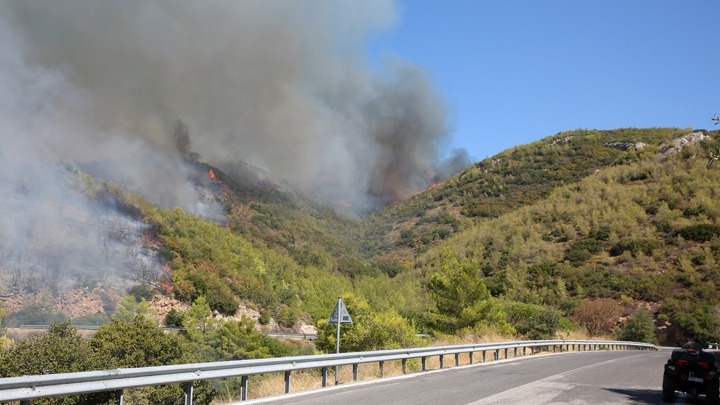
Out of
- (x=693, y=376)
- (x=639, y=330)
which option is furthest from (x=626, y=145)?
(x=693, y=376)

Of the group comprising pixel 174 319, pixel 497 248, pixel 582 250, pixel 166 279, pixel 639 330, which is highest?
pixel 497 248

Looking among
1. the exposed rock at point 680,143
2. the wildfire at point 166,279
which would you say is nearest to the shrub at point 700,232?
the exposed rock at point 680,143

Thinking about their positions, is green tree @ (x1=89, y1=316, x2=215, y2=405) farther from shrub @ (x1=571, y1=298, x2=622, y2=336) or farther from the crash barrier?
shrub @ (x1=571, y1=298, x2=622, y2=336)

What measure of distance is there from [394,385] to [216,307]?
62.8 metres

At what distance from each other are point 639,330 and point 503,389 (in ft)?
132

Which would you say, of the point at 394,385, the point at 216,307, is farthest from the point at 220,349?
the point at 394,385

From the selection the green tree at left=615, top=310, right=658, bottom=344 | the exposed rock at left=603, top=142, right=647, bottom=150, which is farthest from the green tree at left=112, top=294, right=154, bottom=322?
the exposed rock at left=603, top=142, right=647, bottom=150

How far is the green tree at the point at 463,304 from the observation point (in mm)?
38125

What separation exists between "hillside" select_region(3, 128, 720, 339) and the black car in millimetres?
28665

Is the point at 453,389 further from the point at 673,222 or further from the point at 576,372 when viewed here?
the point at 673,222

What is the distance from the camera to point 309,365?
11742 mm

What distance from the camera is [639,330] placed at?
4716cm

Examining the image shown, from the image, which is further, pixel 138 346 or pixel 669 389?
pixel 138 346

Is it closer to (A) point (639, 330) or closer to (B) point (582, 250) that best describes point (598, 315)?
(A) point (639, 330)
